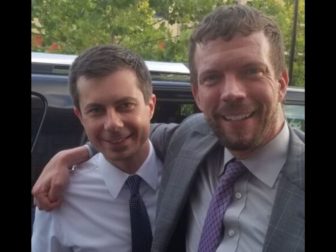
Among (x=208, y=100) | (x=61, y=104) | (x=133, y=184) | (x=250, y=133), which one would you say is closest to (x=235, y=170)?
(x=250, y=133)

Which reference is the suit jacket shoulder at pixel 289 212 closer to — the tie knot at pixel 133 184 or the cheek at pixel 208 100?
the cheek at pixel 208 100

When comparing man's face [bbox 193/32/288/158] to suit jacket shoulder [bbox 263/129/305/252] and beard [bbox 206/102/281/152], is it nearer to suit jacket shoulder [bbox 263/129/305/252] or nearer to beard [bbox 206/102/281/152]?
beard [bbox 206/102/281/152]

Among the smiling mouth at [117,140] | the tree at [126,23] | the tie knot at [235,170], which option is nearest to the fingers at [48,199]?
the smiling mouth at [117,140]

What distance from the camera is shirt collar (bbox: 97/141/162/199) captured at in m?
2.15

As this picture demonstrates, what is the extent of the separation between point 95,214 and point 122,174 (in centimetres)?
21

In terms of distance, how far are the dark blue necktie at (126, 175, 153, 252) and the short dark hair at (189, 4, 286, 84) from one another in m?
0.61

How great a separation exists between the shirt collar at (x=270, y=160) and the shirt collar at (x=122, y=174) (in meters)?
0.50

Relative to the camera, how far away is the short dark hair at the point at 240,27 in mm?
1859

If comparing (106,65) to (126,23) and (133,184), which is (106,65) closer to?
(133,184)

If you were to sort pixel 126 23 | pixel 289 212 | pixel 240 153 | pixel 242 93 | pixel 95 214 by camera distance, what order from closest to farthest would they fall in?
1. pixel 289 212
2. pixel 242 93
3. pixel 240 153
4. pixel 95 214
5. pixel 126 23

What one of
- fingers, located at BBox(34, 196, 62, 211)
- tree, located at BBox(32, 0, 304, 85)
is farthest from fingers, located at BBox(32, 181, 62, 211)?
tree, located at BBox(32, 0, 304, 85)

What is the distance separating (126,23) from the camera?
6625 mm
